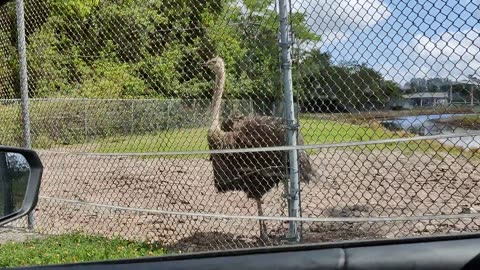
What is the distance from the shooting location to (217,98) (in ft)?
17.1

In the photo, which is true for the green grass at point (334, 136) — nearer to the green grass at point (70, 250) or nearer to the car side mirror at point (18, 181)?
the green grass at point (70, 250)

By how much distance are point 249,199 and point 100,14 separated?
8.06ft

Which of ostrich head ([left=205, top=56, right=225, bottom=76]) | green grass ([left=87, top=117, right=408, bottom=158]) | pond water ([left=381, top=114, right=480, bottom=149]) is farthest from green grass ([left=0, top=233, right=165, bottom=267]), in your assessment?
pond water ([left=381, top=114, right=480, bottom=149])

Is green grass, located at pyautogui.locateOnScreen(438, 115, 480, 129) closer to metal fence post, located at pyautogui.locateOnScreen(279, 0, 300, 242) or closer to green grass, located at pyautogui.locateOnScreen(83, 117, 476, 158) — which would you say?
green grass, located at pyautogui.locateOnScreen(83, 117, 476, 158)

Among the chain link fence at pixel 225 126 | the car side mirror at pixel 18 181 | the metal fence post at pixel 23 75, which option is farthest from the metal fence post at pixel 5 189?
the metal fence post at pixel 23 75

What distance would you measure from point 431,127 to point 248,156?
1601mm

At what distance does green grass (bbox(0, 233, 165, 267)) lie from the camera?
500 cm

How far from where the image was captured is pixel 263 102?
469cm

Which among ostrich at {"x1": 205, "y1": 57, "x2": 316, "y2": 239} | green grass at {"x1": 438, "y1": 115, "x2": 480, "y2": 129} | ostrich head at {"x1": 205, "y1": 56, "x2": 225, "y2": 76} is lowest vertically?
ostrich at {"x1": 205, "y1": 57, "x2": 316, "y2": 239}

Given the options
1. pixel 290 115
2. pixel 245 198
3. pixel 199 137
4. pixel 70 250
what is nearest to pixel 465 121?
pixel 290 115

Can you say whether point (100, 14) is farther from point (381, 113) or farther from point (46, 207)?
point (381, 113)

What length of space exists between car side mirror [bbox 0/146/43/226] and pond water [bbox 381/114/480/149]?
212 cm

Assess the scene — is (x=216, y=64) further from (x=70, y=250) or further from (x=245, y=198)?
(x=70, y=250)

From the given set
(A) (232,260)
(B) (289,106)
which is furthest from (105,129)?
(A) (232,260)
